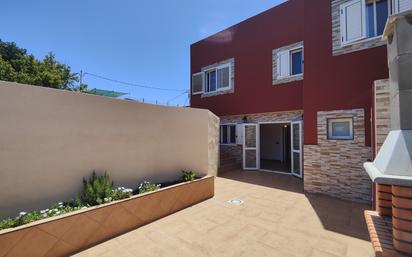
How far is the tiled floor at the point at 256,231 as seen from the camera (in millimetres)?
3242

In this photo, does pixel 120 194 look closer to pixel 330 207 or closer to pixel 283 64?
pixel 330 207

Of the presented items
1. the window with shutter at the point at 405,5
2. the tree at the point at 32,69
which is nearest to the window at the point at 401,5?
the window with shutter at the point at 405,5

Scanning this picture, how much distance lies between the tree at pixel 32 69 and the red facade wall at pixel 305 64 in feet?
34.6

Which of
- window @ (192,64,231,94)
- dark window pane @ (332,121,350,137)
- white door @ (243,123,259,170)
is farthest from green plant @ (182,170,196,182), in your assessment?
window @ (192,64,231,94)

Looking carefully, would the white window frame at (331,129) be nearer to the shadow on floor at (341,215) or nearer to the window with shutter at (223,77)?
the shadow on floor at (341,215)

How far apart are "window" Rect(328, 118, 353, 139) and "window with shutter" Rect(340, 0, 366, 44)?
234 cm

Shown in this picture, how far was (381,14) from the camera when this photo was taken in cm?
560

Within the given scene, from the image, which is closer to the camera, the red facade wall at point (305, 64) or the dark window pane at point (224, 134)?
the red facade wall at point (305, 64)

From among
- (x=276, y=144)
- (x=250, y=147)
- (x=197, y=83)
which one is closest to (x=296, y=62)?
(x=250, y=147)

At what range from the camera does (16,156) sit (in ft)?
10.7

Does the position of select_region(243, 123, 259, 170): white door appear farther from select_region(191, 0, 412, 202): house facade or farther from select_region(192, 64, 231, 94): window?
select_region(192, 64, 231, 94): window

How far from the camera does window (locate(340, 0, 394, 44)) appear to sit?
5574 mm

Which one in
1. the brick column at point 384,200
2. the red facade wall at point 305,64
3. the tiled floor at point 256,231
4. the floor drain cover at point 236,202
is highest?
the red facade wall at point 305,64

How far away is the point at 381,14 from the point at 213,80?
7.58 m
